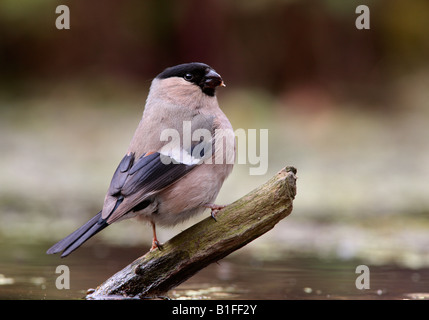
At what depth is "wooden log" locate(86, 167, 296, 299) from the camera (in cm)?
389

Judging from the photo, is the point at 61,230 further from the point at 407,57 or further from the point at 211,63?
the point at 407,57

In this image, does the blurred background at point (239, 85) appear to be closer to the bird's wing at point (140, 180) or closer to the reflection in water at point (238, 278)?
the reflection in water at point (238, 278)

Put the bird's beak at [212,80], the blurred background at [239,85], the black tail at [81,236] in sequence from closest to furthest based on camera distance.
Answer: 1. the black tail at [81,236]
2. the bird's beak at [212,80]
3. the blurred background at [239,85]

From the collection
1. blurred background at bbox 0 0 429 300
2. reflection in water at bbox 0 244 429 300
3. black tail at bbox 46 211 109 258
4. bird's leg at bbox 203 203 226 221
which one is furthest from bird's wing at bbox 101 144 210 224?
blurred background at bbox 0 0 429 300

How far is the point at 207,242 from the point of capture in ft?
13.1

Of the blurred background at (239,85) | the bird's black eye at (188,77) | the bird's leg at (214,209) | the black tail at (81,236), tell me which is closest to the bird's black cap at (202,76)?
the bird's black eye at (188,77)

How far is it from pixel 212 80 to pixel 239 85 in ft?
19.8

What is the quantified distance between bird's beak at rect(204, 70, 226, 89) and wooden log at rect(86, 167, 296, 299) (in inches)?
41.1

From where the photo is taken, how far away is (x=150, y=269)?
4125mm

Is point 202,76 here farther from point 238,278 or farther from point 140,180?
point 238,278

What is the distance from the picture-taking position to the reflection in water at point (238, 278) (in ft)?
14.4

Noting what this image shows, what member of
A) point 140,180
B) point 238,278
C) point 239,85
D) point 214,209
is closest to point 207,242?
point 214,209

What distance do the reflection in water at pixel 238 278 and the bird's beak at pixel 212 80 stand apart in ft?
4.39

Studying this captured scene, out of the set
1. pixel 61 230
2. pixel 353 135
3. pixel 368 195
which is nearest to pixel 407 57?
pixel 353 135
